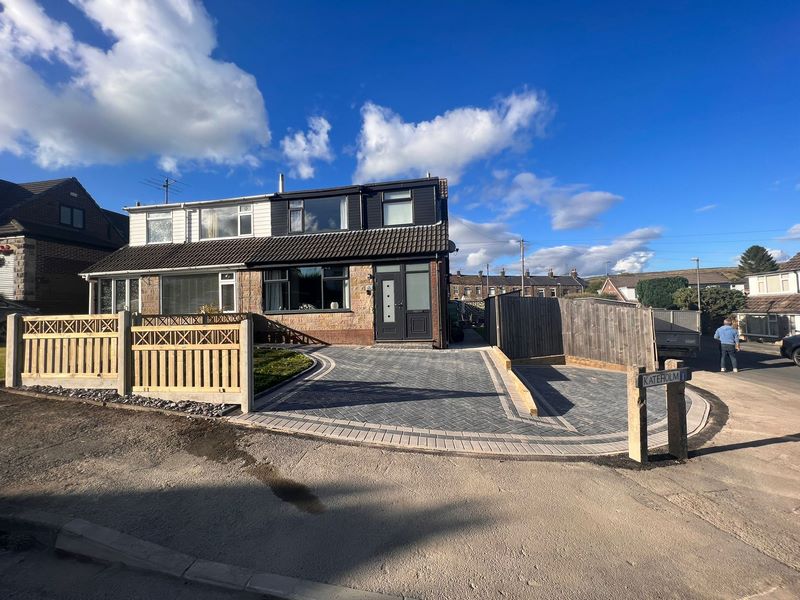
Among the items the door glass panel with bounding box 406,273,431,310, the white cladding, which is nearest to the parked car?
the door glass panel with bounding box 406,273,431,310

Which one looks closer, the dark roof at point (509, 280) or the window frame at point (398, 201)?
the window frame at point (398, 201)

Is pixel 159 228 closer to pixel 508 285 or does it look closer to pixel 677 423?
pixel 677 423

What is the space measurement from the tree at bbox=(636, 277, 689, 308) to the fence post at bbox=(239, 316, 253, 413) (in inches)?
2068

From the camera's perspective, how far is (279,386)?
7109mm

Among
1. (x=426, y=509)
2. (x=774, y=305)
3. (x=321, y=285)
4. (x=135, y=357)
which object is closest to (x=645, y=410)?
(x=426, y=509)

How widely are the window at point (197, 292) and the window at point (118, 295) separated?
1431 millimetres

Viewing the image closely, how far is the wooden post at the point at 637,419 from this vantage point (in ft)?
14.6

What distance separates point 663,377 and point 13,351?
1033 cm

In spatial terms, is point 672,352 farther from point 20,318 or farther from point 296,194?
point 20,318

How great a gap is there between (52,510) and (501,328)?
36.1 ft

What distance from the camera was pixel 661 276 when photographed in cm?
7119

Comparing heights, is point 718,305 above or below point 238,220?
below

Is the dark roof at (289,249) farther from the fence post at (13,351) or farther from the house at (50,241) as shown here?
the fence post at (13,351)

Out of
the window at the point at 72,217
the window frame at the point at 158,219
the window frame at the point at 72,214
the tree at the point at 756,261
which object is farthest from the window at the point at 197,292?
the tree at the point at 756,261
